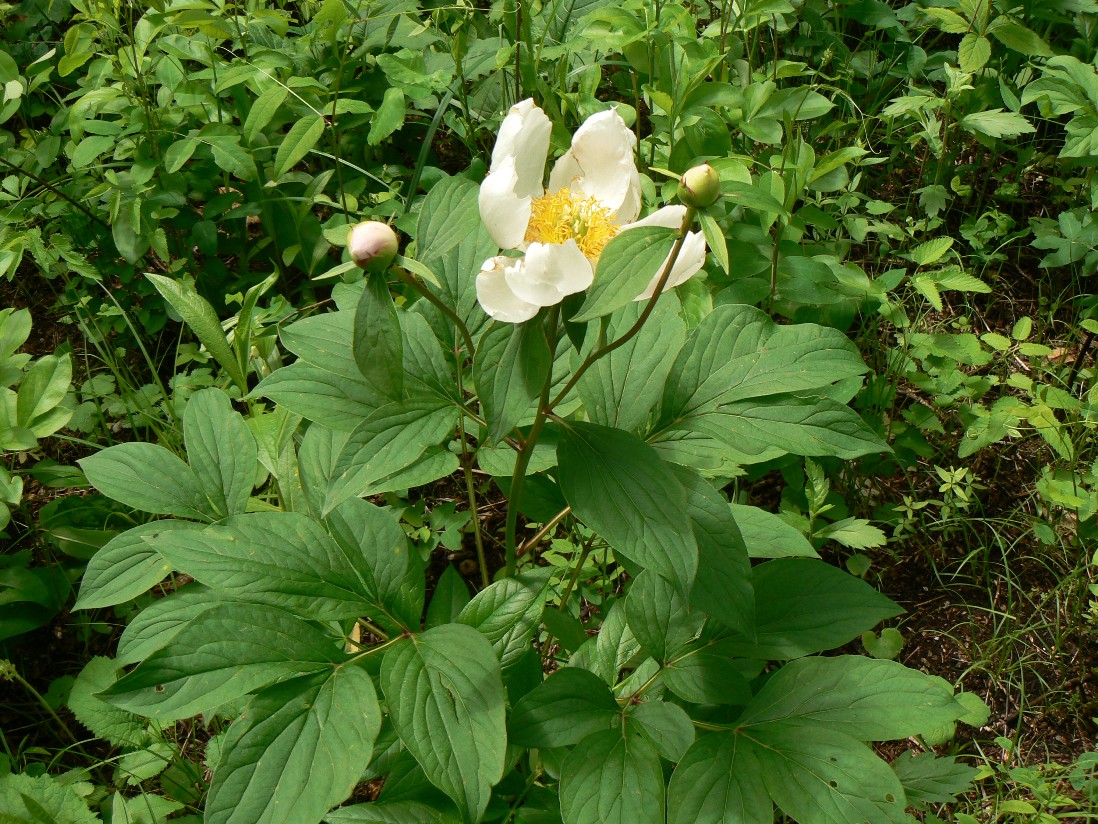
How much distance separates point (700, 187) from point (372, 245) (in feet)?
1.06

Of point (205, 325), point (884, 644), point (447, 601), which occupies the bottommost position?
point (884, 644)

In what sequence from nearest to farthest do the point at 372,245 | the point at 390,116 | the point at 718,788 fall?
the point at 372,245
the point at 718,788
the point at 390,116

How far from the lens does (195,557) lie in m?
1.12

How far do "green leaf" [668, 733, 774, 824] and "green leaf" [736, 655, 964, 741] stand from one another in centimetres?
6

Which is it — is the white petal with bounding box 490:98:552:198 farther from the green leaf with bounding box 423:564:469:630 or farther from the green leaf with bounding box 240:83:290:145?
the green leaf with bounding box 240:83:290:145

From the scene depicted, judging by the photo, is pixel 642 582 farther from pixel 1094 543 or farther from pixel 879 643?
pixel 1094 543

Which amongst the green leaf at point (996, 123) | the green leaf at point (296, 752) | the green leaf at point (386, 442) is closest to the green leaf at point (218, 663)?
the green leaf at point (296, 752)

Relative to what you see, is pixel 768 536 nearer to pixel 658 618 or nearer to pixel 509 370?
pixel 658 618

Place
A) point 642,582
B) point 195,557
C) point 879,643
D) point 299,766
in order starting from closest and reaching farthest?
point 299,766, point 195,557, point 642,582, point 879,643

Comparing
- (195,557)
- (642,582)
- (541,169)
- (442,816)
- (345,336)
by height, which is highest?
(541,169)

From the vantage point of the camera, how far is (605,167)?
1080 millimetres

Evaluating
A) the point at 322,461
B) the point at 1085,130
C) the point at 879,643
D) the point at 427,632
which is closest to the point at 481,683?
the point at 427,632

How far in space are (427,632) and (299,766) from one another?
0.21m

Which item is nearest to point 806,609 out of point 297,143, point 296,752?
point 296,752
